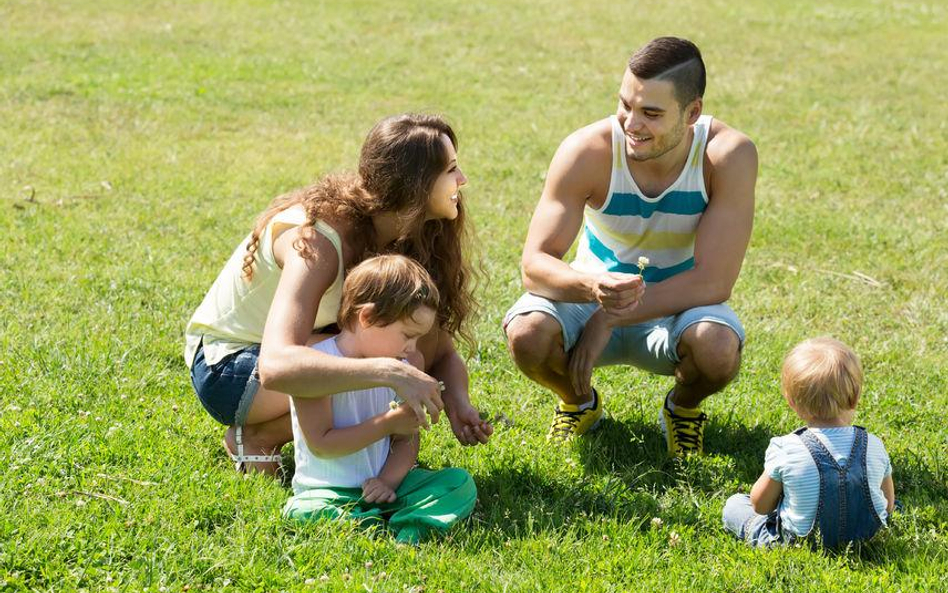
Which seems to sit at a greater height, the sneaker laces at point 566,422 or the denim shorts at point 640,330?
the denim shorts at point 640,330

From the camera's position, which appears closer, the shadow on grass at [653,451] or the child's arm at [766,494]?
the child's arm at [766,494]

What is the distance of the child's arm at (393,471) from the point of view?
154 inches

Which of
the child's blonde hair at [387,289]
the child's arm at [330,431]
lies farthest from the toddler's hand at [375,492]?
the child's blonde hair at [387,289]

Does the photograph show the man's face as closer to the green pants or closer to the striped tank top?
the striped tank top

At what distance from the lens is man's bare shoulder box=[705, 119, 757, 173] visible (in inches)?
183

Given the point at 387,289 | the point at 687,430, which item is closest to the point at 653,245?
the point at 687,430

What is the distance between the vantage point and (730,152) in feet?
15.3

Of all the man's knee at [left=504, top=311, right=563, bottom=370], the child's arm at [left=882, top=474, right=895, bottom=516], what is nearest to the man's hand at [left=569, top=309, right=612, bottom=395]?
the man's knee at [left=504, top=311, right=563, bottom=370]

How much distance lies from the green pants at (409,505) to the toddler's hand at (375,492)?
0.03 m

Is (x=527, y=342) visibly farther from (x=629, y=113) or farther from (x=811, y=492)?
(x=811, y=492)

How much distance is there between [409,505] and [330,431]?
1.23 ft

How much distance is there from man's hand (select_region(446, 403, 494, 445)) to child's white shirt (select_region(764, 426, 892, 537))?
1.00m

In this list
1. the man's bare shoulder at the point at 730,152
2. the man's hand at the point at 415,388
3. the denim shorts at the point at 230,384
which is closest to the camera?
the man's hand at the point at 415,388

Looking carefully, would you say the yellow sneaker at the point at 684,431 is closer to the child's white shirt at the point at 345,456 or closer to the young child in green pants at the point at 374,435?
the young child in green pants at the point at 374,435
